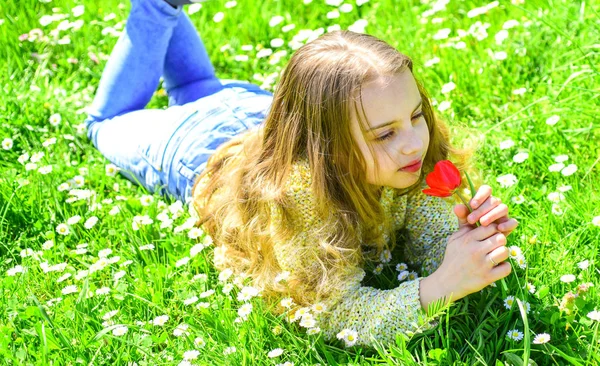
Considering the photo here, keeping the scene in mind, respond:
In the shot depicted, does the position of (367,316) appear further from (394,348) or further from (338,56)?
(338,56)

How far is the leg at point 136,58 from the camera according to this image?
2.47m

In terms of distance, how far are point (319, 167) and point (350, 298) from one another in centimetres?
28

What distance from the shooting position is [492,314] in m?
1.60

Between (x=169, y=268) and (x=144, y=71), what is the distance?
2.57ft

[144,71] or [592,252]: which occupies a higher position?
[144,71]

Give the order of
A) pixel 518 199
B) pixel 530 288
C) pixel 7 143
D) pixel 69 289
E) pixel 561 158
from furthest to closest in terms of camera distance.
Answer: pixel 7 143, pixel 561 158, pixel 518 199, pixel 69 289, pixel 530 288

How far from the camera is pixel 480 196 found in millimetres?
1553

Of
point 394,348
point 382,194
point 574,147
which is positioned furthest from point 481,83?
point 394,348

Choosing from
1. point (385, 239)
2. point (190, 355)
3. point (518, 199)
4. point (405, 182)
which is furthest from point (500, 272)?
point (190, 355)

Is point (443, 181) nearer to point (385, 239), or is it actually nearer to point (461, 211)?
point (461, 211)

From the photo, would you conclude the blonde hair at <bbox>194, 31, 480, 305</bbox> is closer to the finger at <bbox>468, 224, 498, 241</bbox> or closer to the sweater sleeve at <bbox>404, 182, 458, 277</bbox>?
the sweater sleeve at <bbox>404, 182, 458, 277</bbox>

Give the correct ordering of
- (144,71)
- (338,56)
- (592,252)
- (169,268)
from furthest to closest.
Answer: (144,71), (169,268), (592,252), (338,56)

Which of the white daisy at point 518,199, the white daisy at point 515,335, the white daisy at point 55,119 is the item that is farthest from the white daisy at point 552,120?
the white daisy at point 55,119

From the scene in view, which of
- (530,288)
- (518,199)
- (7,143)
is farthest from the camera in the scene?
(7,143)
